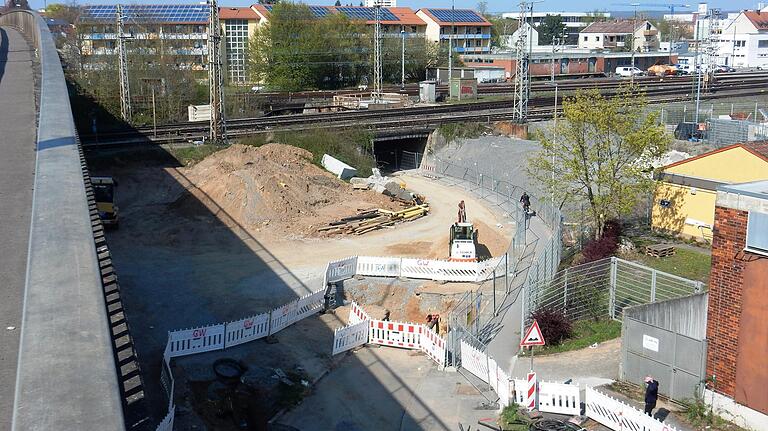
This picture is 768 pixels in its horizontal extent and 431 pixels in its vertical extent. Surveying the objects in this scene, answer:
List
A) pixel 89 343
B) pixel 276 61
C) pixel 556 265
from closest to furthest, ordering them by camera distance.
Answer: pixel 89 343 → pixel 556 265 → pixel 276 61

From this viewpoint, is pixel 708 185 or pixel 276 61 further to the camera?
pixel 276 61

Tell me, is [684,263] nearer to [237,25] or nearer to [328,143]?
[328,143]

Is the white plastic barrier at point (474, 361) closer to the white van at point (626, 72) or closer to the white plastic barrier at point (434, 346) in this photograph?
the white plastic barrier at point (434, 346)

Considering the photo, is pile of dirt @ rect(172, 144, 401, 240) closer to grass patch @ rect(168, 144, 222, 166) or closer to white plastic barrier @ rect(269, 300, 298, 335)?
grass patch @ rect(168, 144, 222, 166)

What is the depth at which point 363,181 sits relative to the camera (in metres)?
37.0

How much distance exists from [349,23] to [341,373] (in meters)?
66.6

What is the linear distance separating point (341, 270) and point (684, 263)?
1016 centimetres

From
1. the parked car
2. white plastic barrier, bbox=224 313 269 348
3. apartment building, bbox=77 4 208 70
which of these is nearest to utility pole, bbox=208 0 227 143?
apartment building, bbox=77 4 208 70

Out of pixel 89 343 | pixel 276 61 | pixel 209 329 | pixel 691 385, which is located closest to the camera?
pixel 89 343

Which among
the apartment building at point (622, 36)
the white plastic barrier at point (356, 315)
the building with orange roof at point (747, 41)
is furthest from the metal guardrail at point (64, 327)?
the apartment building at point (622, 36)

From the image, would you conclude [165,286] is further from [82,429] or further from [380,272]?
[82,429]

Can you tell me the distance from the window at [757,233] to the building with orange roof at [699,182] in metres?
11.8

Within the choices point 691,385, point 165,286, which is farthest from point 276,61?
point 691,385

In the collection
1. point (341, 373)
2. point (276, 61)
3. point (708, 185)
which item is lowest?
point (341, 373)
